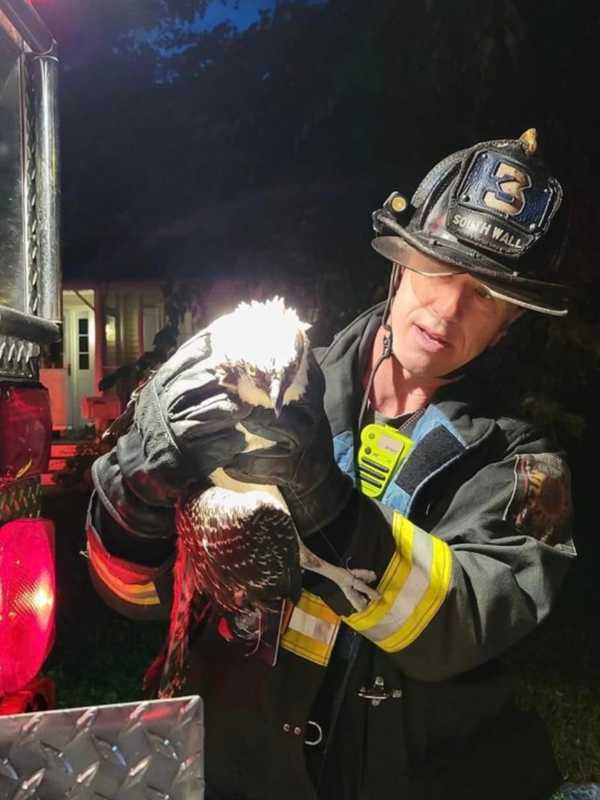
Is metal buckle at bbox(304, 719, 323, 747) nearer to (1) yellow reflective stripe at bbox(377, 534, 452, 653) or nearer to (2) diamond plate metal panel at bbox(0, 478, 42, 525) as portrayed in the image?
(1) yellow reflective stripe at bbox(377, 534, 452, 653)

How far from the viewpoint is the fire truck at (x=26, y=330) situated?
131cm

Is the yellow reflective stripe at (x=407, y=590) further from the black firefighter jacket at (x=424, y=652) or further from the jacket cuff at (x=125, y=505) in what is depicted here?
the jacket cuff at (x=125, y=505)

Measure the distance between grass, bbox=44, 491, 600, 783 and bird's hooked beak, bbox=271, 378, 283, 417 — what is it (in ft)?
10.6

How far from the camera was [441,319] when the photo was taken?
1.83 m

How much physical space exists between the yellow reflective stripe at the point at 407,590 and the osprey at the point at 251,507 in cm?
16

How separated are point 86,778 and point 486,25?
3953 mm

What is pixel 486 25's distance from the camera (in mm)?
3920

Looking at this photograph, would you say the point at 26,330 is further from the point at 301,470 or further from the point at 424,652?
the point at 424,652

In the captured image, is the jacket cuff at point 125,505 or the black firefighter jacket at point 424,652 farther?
the black firefighter jacket at point 424,652

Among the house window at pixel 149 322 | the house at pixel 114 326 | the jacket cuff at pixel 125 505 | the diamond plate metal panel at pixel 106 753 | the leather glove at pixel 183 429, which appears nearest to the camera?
the diamond plate metal panel at pixel 106 753

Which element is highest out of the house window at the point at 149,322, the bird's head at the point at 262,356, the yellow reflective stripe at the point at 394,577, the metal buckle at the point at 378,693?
the bird's head at the point at 262,356

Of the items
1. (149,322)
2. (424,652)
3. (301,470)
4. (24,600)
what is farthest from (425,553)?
(149,322)

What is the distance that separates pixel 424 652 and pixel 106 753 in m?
0.70

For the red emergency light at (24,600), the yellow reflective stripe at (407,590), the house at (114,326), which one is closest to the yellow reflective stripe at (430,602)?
the yellow reflective stripe at (407,590)
